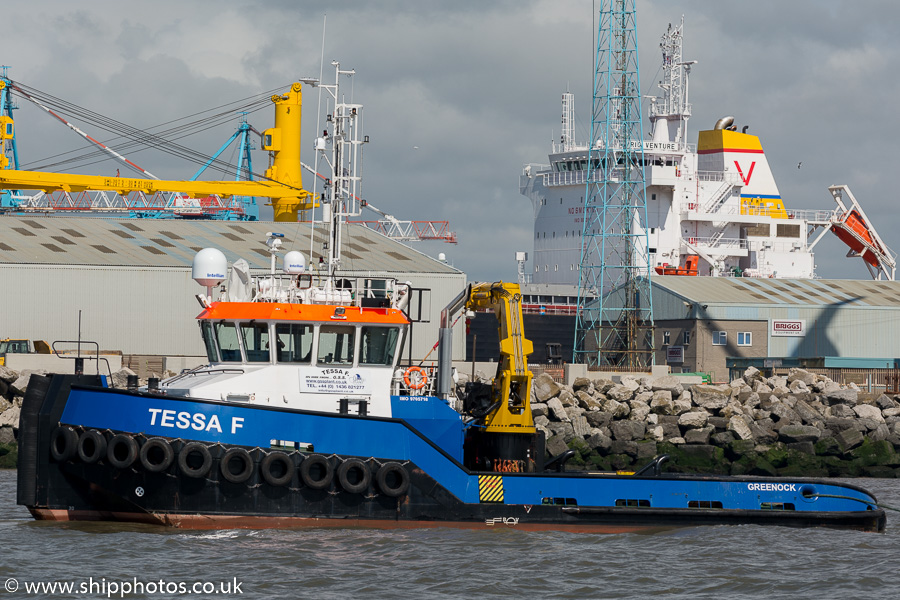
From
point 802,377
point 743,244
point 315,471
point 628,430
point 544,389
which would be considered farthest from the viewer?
point 743,244

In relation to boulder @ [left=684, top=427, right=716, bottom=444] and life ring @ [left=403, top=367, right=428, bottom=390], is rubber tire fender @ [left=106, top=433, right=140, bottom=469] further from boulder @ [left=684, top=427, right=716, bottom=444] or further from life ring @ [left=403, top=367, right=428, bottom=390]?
boulder @ [left=684, top=427, right=716, bottom=444]

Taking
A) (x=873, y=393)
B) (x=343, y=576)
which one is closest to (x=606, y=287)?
(x=873, y=393)

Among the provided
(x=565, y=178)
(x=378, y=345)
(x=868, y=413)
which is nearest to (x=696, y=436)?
(x=868, y=413)

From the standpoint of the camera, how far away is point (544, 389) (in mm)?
28328

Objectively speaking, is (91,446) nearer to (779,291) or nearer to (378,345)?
(378,345)

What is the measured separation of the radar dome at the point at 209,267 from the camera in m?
16.0

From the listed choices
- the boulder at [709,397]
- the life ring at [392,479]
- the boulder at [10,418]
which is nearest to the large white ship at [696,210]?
the boulder at [709,397]

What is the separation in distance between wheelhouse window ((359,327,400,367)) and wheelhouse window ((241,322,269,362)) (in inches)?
47.3

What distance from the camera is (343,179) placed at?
1673cm

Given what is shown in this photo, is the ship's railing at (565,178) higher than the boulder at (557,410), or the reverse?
the ship's railing at (565,178)

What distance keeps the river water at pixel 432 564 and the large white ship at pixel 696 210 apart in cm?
3955

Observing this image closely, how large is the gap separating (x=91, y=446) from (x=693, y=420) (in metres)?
16.1

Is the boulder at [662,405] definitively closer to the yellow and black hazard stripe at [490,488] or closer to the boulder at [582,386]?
the boulder at [582,386]

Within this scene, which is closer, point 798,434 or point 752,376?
point 798,434
